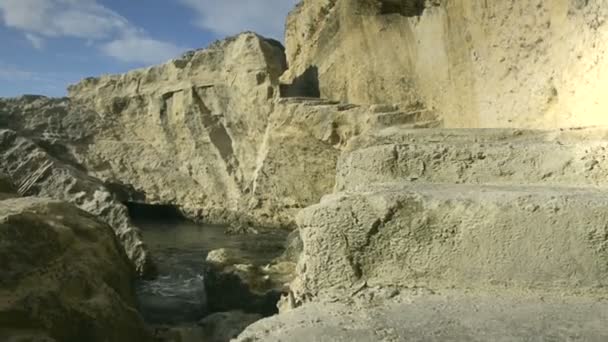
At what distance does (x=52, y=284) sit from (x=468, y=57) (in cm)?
369

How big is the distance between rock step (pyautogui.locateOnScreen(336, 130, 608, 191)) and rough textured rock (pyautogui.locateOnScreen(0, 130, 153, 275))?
528 cm

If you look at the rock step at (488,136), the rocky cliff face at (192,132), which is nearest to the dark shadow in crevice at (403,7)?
the rocky cliff face at (192,132)

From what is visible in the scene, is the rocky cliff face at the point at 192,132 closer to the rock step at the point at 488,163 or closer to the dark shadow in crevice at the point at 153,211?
the dark shadow in crevice at the point at 153,211

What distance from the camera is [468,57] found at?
488 centimetres

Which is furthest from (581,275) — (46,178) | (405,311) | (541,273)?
(46,178)

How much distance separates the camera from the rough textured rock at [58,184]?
7609 mm

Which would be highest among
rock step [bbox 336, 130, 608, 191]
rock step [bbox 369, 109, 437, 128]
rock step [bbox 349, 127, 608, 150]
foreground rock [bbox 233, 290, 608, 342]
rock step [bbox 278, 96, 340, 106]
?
rock step [bbox 278, 96, 340, 106]

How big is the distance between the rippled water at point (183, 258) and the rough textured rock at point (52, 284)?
1.09 meters

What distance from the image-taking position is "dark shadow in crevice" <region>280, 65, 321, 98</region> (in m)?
9.85

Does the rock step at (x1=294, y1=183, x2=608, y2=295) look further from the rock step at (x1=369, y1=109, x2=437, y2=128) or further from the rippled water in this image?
the rock step at (x1=369, y1=109, x2=437, y2=128)

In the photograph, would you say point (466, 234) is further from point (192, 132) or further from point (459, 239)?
point (192, 132)

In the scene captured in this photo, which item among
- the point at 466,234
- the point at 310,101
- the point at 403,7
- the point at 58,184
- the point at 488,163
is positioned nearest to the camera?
the point at 466,234

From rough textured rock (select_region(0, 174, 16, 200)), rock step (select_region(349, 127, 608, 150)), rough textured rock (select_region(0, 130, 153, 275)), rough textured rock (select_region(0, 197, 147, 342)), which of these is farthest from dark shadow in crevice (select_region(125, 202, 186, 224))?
rock step (select_region(349, 127, 608, 150))

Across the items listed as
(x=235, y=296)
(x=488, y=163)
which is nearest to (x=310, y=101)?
(x=235, y=296)
